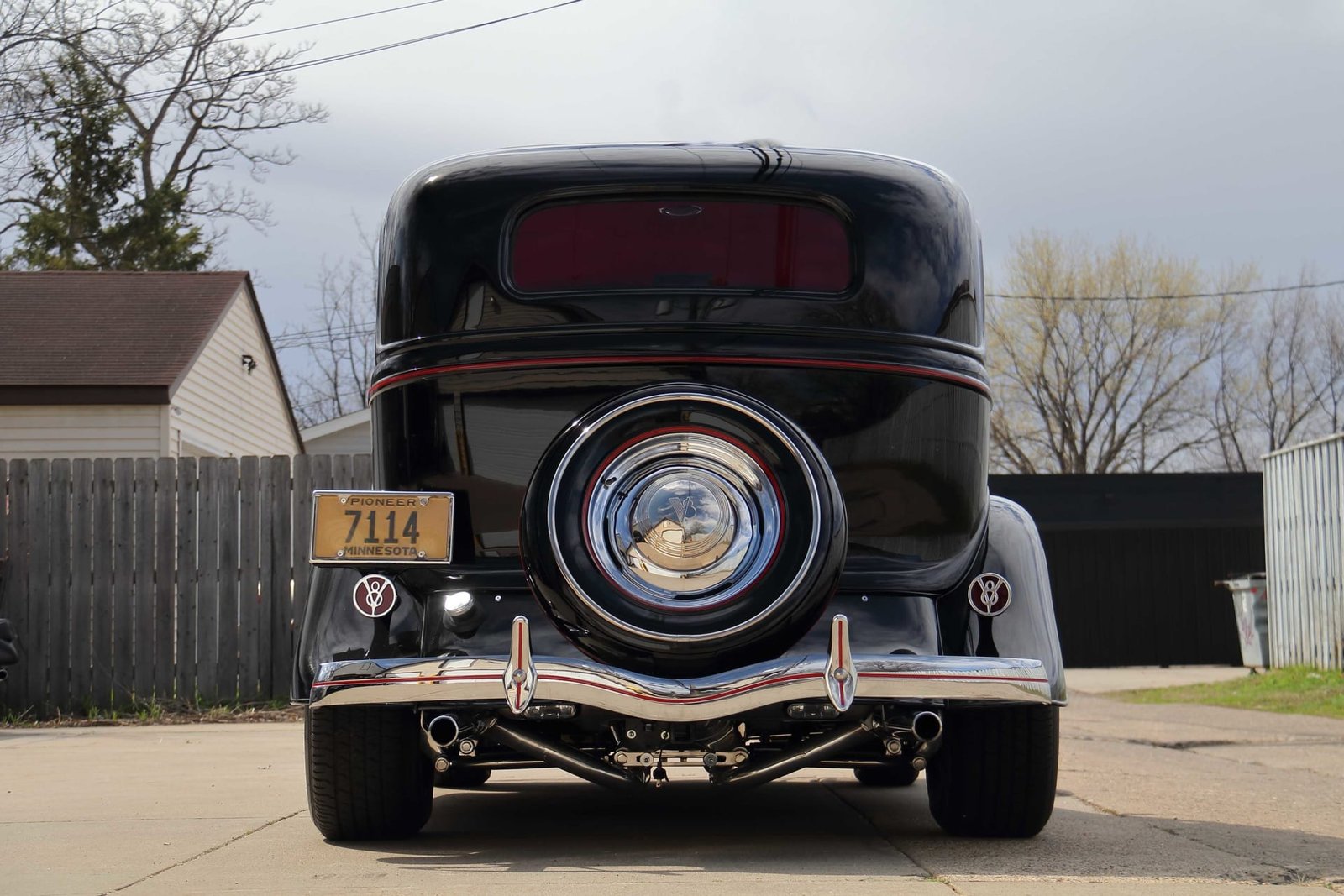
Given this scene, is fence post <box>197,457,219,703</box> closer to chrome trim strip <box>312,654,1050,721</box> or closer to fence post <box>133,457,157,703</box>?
fence post <box>133,457,157,703</box>

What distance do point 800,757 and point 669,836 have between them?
0.95m

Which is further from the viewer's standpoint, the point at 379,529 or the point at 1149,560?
the point at 1149,560

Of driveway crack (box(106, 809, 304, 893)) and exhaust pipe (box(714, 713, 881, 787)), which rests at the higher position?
exhaust pipe (box(714, 713, 881, 787))

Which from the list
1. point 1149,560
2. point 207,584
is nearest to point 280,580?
point 207,584

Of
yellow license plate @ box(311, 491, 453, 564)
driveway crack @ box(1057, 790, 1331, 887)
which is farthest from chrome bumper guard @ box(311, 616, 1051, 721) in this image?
driveway crack @ box(1057, 790, 1331, 887)

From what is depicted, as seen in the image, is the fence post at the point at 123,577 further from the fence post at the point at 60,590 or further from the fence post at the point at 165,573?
the fence post at the point at 60,590

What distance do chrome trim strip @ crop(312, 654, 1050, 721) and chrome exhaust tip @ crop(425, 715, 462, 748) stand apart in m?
0.11

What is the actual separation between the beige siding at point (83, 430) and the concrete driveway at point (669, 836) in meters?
8.44

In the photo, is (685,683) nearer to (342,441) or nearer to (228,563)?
(228,563)

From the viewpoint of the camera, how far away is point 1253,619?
19.4 m

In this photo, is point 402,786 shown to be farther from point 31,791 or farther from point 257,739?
point 257,739

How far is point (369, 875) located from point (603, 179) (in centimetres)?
211

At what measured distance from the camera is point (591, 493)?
13.4 ft

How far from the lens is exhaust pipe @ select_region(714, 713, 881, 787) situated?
417cm
